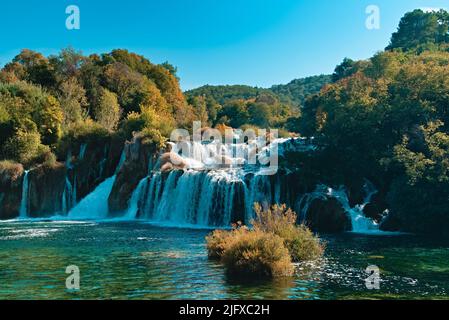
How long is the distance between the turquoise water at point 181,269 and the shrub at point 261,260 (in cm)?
53

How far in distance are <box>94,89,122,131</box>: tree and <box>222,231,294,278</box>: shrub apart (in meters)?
43.1

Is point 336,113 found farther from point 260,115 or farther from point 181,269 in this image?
point 260,115

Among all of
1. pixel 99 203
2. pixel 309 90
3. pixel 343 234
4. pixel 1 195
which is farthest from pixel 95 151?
pixel 309 90

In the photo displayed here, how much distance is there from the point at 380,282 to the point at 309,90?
157671 mm

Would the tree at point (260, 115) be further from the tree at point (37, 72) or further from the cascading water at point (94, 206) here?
the cascading water at point (94, 206)

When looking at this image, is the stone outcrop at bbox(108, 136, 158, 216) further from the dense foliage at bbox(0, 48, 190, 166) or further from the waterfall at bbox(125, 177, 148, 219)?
the dense foliage at bbox(0, 48, 190, 166)

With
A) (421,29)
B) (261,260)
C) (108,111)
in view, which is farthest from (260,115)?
(261,260)

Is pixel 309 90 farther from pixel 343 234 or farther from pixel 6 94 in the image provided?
pixel 343 234

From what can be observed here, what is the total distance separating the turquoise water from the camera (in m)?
15.6

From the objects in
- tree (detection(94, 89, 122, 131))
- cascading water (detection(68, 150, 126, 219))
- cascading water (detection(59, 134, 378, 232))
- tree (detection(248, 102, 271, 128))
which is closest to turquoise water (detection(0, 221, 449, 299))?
cascading water (detection(59, 134, 378, 232))

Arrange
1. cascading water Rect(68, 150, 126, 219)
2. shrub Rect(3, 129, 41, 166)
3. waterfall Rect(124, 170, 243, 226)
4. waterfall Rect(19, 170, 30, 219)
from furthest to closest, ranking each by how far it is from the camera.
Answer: shrub Rect(3, 129, 41, 166) → cascading water Rect(68, 150, 126, 219) → waterfall Rect(19, 170, 30, 219) → waterfall Rect(124, 170, 243, 226)

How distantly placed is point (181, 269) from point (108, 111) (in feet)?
150

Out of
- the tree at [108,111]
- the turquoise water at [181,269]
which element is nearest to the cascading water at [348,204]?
the turquoise water at [181,269]

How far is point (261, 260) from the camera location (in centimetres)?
1775
